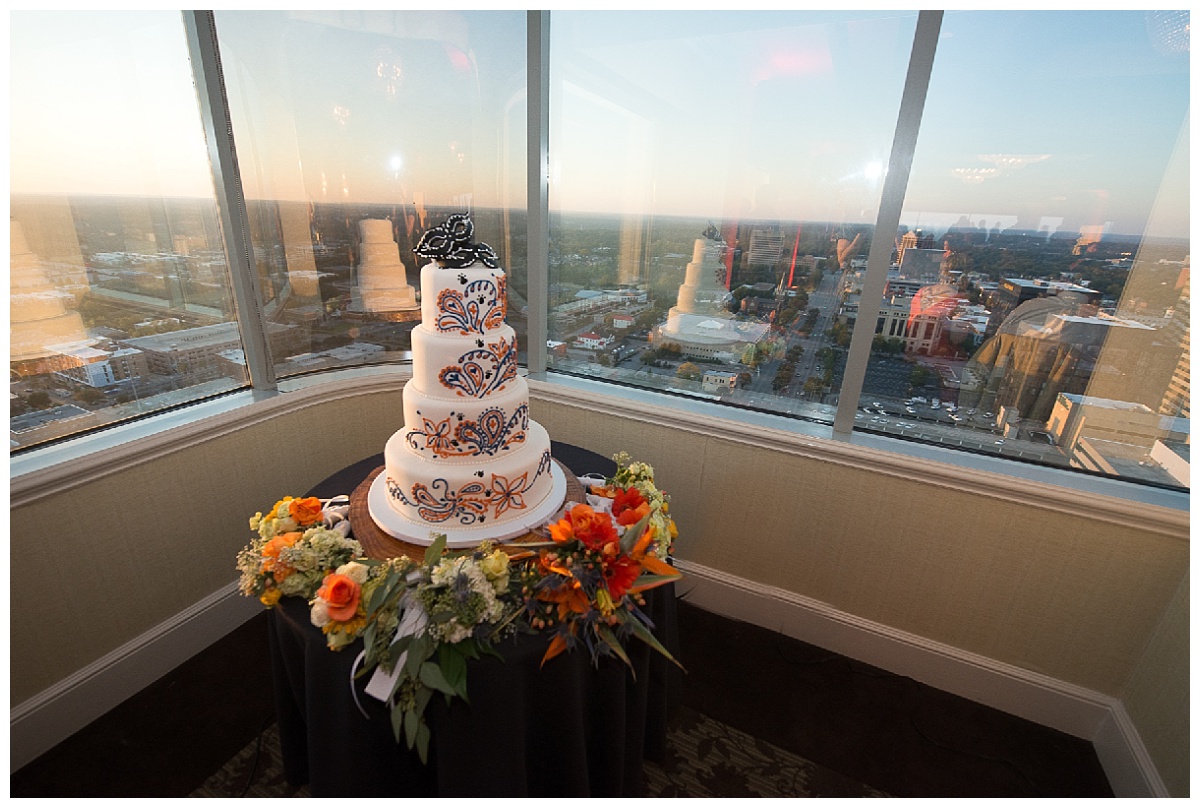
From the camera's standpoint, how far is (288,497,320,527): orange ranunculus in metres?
1.53

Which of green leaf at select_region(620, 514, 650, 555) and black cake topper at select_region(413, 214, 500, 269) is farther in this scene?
black cake topper at select_region(413, 214, 500, 269)

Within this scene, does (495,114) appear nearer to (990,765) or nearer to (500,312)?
(500,312)

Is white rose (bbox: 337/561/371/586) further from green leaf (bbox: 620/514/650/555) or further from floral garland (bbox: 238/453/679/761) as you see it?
green leaf (bbox: 620/514/650/555)

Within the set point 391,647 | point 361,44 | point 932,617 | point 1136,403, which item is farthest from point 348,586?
point 1136,403

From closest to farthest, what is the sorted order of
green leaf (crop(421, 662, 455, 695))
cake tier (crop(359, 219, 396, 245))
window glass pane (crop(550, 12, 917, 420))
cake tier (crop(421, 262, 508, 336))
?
Answer: green leaf (crop(421, 662, 455, 695))
cake tier (crop(421, 262, 508, 336))
window glass pane (crop(550, 12, 917, 420))
cake tier (crop(359, 219, 396, 245))

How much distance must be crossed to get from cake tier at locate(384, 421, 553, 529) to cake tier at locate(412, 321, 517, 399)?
214 millimetres

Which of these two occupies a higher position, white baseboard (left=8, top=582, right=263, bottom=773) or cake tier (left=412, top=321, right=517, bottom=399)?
cake tier (left=412, top=321, right=517, bottom=399)

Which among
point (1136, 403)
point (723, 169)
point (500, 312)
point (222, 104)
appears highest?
point (222, 104)

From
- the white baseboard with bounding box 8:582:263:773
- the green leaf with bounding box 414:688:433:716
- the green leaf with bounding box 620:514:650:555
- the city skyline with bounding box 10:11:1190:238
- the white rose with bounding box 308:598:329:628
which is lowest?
the white baseboard with bounding box 8:582:263:773

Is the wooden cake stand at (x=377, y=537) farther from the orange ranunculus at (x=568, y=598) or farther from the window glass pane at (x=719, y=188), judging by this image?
the window glass pane at (x=719, y=188)

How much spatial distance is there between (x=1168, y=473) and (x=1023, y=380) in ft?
1.73

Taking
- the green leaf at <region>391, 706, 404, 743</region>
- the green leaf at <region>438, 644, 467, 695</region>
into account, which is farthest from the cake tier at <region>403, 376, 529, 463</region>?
the green leaf at <region>391, 706, 404, 743</region>

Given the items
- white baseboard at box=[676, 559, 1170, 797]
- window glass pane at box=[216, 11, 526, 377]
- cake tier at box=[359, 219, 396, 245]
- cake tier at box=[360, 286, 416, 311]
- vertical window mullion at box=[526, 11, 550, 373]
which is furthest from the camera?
cake tier at box=[360, 286, 416, 311]

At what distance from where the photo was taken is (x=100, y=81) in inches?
68.8
